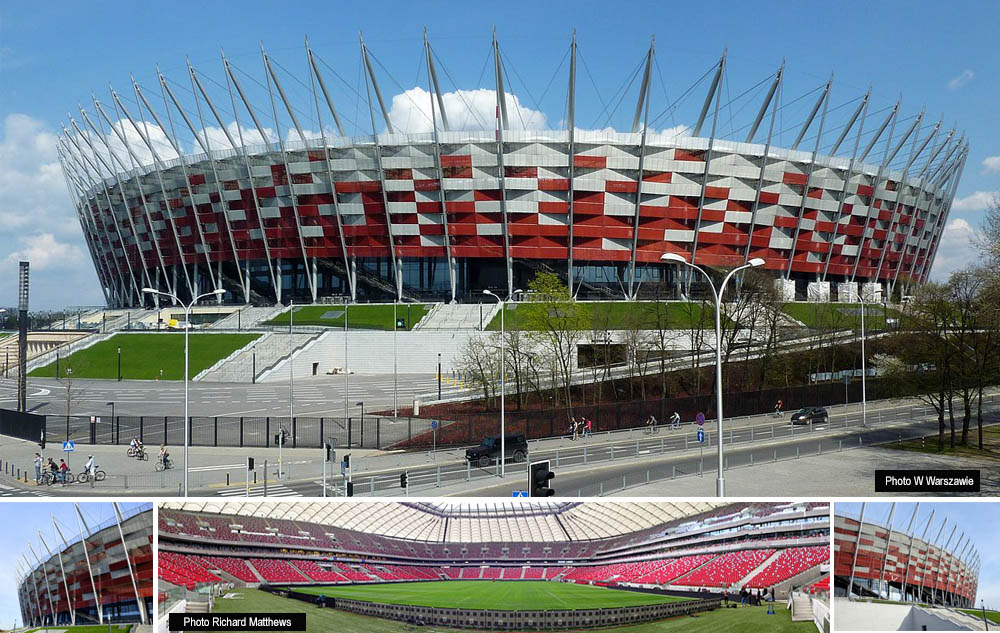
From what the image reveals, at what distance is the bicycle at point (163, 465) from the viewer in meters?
32.3

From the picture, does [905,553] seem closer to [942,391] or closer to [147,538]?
[147,538]

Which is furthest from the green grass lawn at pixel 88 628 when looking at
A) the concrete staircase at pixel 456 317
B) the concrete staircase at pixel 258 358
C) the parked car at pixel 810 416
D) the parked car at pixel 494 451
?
the concrete staircase at pixel 456 317

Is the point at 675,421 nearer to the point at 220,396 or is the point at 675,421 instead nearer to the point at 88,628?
the point at 220,396

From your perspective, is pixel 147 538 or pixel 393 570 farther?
pixel 393 570

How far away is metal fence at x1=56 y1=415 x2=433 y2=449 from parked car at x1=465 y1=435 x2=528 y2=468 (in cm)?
591

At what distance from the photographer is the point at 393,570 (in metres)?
13.5

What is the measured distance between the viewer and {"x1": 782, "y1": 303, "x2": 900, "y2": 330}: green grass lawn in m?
63.7

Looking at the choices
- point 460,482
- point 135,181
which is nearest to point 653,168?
point 460,482

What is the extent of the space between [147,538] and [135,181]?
102 m

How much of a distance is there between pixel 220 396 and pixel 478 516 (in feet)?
158

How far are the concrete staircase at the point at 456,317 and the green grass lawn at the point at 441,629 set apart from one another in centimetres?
5923

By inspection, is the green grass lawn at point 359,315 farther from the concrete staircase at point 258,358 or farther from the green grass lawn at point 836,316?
the green grass lawn at point 836,316

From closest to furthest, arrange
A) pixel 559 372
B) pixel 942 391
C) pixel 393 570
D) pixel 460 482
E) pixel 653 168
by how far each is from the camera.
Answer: pixel 393 570
pixel 460 482
pixel 942 391
pixel 559 372
pixel 653 168

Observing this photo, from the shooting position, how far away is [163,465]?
3253 centimetres
